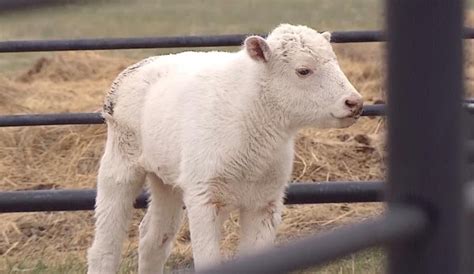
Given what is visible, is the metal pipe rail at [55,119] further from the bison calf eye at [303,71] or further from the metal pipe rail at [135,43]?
the bison calf eye at [303,71]

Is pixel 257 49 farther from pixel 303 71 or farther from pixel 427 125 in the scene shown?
pixel 427 125

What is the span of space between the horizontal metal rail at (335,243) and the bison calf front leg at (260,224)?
276 cm

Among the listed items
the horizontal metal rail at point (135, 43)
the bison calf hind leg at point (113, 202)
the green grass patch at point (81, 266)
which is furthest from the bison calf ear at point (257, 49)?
the horizontal metal rail at point (135, 43)

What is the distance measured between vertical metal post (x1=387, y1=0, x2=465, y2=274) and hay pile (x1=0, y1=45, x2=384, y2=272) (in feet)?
14.1

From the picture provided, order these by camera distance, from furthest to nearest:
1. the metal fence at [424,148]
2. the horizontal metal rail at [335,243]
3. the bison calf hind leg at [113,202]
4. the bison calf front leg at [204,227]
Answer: the bison calf hind leg at [113,202] < the bison calf front leg at [204,227] < the metal fence at [424,148] < the horizontal metal rail at [335,243]

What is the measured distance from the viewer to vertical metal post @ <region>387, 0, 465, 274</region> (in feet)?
3.45

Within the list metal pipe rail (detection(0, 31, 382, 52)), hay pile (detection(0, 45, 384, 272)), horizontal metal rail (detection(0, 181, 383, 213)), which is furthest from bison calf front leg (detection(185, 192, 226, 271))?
metal pipe rail (detection(0, 31, 382, 52))

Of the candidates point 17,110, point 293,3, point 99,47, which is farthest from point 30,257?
point 293,3

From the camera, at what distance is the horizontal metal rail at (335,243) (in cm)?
86

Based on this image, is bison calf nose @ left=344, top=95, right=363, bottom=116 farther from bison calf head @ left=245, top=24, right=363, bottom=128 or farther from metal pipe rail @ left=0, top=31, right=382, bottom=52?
metal pipe rail @ left=0, top=31, right=382, bottom=52

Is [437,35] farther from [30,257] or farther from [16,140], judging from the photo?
[16,140]

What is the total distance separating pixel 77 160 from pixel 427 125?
19.3 ft

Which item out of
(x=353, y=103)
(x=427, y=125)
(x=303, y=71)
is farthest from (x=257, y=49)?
(x=427, y=125)

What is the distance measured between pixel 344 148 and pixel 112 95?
105 inches
